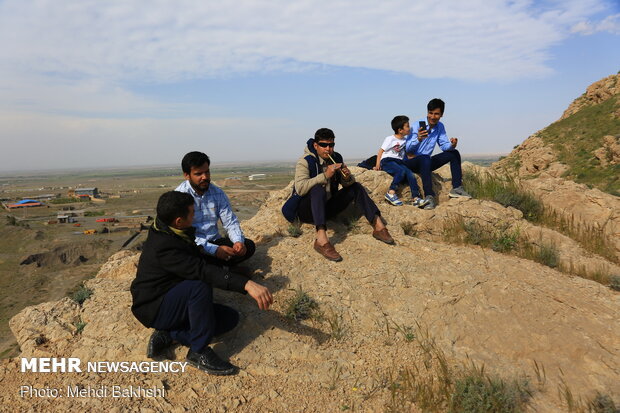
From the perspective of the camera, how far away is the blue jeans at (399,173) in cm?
679

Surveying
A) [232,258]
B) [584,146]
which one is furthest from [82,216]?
[584,146]

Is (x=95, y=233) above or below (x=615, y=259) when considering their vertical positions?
below

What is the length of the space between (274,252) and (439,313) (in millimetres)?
2353

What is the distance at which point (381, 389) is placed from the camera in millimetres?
3148

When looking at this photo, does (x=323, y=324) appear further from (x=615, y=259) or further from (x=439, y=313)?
(x=615, y=259)

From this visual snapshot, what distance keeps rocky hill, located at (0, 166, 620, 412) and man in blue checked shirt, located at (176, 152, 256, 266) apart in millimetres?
579

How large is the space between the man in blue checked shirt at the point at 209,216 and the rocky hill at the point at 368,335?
58 cm

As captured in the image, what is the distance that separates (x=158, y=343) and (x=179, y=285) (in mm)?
716

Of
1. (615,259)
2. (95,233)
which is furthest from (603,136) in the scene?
(95,233)

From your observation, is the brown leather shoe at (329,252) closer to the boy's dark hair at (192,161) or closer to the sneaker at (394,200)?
the boy's dark hair at (192,161)

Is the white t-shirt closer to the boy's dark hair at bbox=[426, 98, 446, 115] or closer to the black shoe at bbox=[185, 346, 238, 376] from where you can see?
the boy's dark hair at bbox=[426, 98, 446, 115]

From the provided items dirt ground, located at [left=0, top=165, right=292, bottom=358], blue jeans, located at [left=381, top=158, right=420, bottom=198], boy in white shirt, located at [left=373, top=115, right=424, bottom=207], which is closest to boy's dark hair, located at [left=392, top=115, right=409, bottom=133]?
boy in white shirt, located at [left=373, top=115, right=424, bottom=207]

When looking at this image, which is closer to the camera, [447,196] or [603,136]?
[447,196]

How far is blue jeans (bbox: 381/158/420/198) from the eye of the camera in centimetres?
679
